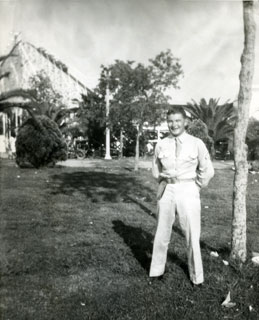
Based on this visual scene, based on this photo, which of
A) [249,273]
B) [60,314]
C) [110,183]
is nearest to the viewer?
[60,314]

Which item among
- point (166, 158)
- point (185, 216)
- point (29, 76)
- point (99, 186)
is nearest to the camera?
point (185, 216)

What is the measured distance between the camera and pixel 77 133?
22.7 m

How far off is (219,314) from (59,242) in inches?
93.4

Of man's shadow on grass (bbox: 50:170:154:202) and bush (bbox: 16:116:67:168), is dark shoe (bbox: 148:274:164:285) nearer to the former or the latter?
man's shadow on grass (bbox: 50:170:154:202)

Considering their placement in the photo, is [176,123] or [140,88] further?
[140,88]

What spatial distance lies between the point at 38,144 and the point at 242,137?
9.46m

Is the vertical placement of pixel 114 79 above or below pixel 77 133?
above

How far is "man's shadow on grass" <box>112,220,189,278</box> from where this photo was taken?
13.5 feet

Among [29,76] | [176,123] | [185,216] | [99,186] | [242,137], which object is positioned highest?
[29,76]

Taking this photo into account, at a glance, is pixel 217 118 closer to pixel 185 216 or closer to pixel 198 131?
pixel 198 131

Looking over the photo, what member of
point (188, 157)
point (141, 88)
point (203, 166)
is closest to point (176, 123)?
point (188, 157)

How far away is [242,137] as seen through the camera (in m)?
4.07

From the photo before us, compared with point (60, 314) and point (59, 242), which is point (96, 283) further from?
point (59, 242)

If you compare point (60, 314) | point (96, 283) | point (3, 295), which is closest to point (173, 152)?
point (96, 283)
